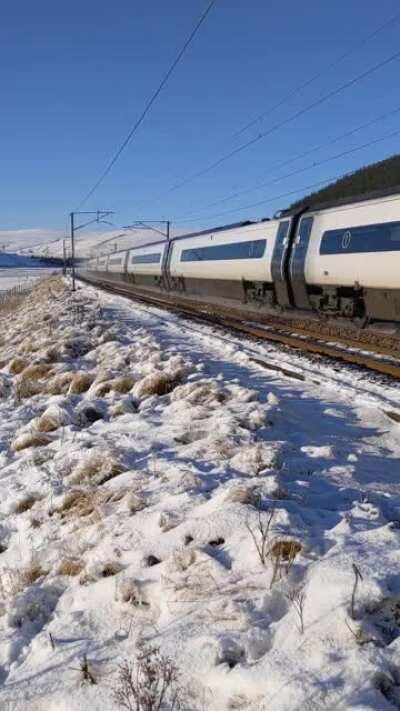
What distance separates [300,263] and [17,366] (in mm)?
8485

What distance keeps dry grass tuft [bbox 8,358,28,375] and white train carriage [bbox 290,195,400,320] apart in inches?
304

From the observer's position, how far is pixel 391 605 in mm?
2891

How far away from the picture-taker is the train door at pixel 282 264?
60.0 ft

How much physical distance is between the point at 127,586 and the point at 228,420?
9.92 feet

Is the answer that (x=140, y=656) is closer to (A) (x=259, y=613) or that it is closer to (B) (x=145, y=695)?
(B) (x=145, y=695)

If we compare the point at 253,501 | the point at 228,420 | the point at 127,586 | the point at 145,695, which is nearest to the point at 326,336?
the point at 228,420

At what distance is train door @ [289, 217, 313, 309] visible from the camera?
1695cm

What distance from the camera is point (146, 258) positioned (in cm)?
4281

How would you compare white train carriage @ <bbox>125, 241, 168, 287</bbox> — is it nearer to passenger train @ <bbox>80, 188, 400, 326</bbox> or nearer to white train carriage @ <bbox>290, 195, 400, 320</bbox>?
passenger train @ <bbox>80, 188, 400, 326</bbox>

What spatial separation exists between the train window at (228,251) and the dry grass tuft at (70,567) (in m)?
16.8

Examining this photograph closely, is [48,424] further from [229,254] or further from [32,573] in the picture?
[229,254]

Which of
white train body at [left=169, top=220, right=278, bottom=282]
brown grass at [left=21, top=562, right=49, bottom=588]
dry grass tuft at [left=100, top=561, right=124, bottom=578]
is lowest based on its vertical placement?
brown grass at [left=21, top=562, right=49, bottom=588]

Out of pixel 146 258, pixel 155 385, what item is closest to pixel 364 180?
pixel 146 258

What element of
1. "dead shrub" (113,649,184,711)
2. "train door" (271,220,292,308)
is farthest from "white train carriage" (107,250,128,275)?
"dead shrub" (113,649,184,711)
